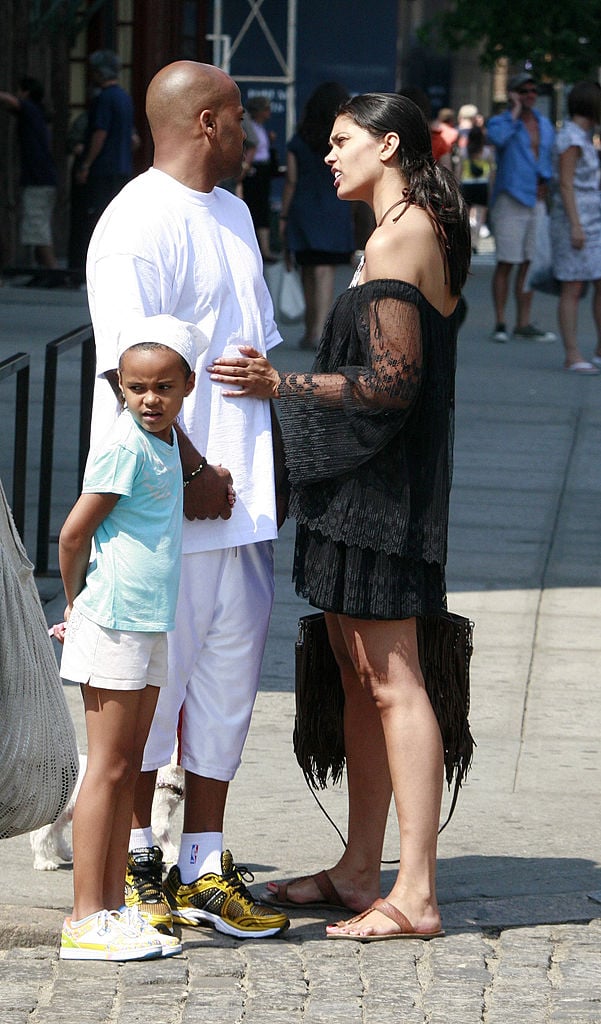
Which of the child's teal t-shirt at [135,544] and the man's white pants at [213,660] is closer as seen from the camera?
the child's teal t-shirt at [135,544]

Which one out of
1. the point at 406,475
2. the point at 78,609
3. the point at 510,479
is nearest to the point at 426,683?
the point at 406,475

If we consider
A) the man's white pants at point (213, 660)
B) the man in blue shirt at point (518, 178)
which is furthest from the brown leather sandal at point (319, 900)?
the man in blue shirt at point (518, 178)

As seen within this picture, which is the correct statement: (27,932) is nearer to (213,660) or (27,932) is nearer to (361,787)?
(213,660)

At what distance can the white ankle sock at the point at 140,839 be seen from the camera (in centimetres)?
421

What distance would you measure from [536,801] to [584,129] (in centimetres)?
853

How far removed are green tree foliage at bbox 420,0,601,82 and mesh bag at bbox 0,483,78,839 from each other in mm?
22850

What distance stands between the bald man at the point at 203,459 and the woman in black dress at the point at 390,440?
10 cm

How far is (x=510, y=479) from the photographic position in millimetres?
9836

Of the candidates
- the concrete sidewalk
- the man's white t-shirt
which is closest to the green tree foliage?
the concrete sidewalk

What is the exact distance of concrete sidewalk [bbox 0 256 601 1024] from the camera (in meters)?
3.82

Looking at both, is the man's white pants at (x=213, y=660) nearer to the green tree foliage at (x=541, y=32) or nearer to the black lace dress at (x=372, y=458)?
the black lace dress at (x=372, y=458)

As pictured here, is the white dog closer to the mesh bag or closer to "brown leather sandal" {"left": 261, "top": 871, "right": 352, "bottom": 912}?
"brown leather sandal" {"left": 261, "top": 871, "right": 352, "bottom": 912}

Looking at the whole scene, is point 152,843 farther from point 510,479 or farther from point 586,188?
point 586,188

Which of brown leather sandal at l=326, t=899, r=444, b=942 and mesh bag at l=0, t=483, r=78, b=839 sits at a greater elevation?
mesh bag at l=0, t=483, r=78, b=839
